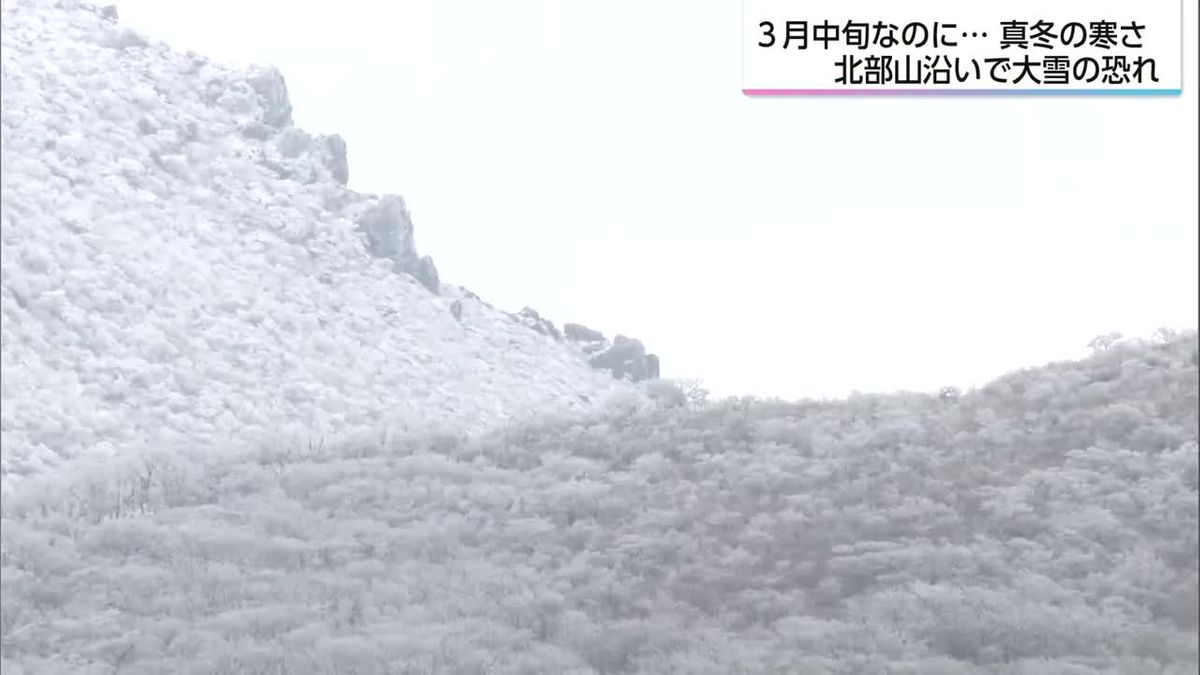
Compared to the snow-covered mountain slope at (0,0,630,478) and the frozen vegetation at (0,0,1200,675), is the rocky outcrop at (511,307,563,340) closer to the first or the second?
the snow-covered mountain slope at (0,0,630,478)

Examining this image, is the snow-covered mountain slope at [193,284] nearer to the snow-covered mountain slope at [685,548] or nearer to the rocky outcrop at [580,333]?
the rocky outcrop at [580,333]

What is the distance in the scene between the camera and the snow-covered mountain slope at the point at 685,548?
12.7 meters

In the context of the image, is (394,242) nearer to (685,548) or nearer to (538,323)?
(538,323)

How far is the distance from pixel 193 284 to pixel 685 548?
35.7m

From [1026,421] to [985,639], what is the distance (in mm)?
5377

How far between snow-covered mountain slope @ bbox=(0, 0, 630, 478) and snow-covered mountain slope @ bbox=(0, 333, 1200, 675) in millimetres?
19294

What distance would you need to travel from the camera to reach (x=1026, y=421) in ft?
57.1

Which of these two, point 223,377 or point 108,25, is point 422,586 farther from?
point 108,25

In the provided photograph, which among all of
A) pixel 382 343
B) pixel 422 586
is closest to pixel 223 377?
pixel 382 343

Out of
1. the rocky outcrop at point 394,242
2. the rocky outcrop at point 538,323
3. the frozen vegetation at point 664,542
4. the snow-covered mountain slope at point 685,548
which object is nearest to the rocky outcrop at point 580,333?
the rocky outcrop at point 538,323

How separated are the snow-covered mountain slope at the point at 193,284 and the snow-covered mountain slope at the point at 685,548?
19294mm

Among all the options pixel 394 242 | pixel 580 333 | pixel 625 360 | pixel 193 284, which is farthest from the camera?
pixel 580 333

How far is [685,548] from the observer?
15156 millimetres

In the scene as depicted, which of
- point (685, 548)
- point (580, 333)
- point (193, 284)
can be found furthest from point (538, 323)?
point (685, 548)
